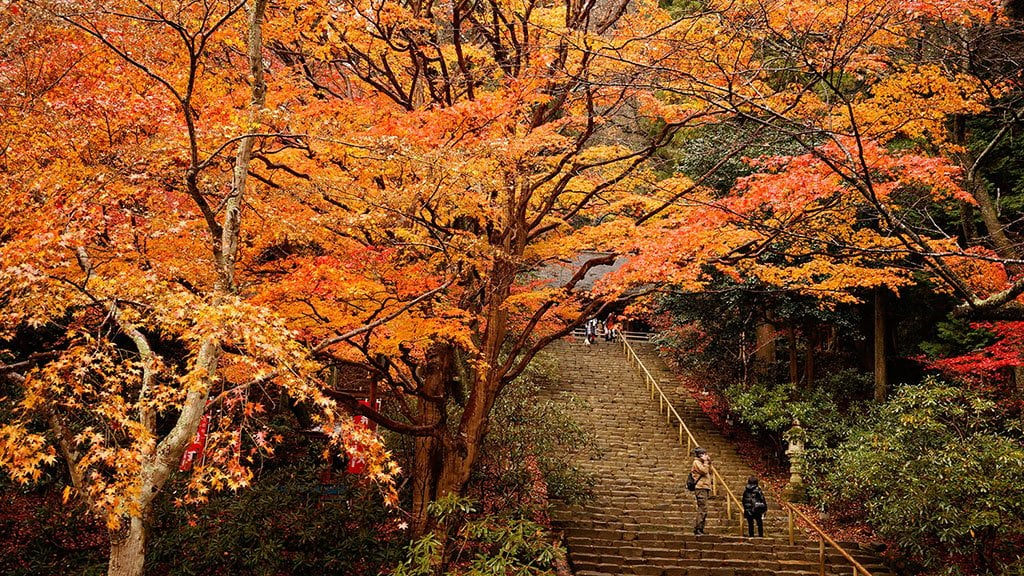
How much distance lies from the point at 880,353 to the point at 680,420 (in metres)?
5.37

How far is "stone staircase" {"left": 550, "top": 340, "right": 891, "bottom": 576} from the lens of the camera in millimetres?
10000

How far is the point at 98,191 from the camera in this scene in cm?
513

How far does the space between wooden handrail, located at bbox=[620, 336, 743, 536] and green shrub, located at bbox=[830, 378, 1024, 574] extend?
6.71 ft

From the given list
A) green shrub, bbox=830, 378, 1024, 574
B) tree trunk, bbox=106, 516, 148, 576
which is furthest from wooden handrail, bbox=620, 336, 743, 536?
tree trunk, bbox=106, 516, 148, 576

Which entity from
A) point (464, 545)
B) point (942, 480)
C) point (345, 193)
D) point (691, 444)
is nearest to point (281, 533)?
point (464, 545)

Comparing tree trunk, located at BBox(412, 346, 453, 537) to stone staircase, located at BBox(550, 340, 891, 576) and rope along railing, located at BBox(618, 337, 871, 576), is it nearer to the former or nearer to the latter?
stone staircase, located at BBox(550, 340, 891, 576)

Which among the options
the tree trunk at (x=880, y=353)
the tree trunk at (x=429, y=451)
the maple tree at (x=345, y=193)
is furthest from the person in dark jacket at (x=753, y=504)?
the tree trunk at (x=880, y=353)

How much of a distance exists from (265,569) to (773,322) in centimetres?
1400

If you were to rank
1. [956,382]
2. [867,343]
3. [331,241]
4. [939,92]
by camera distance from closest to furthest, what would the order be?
1. [331,241]
2. [939,92]
3. [956,382]
4. [867,343]

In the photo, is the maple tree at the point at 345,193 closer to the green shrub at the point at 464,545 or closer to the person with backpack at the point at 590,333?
the green shrub at the point at 464,545

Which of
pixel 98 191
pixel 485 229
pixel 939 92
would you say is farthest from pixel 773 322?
pixel 98 191

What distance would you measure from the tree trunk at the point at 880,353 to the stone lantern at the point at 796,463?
2.32 meters

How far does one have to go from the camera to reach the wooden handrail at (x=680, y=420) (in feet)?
41.2

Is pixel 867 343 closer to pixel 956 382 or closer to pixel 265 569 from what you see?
pixel 956 382
